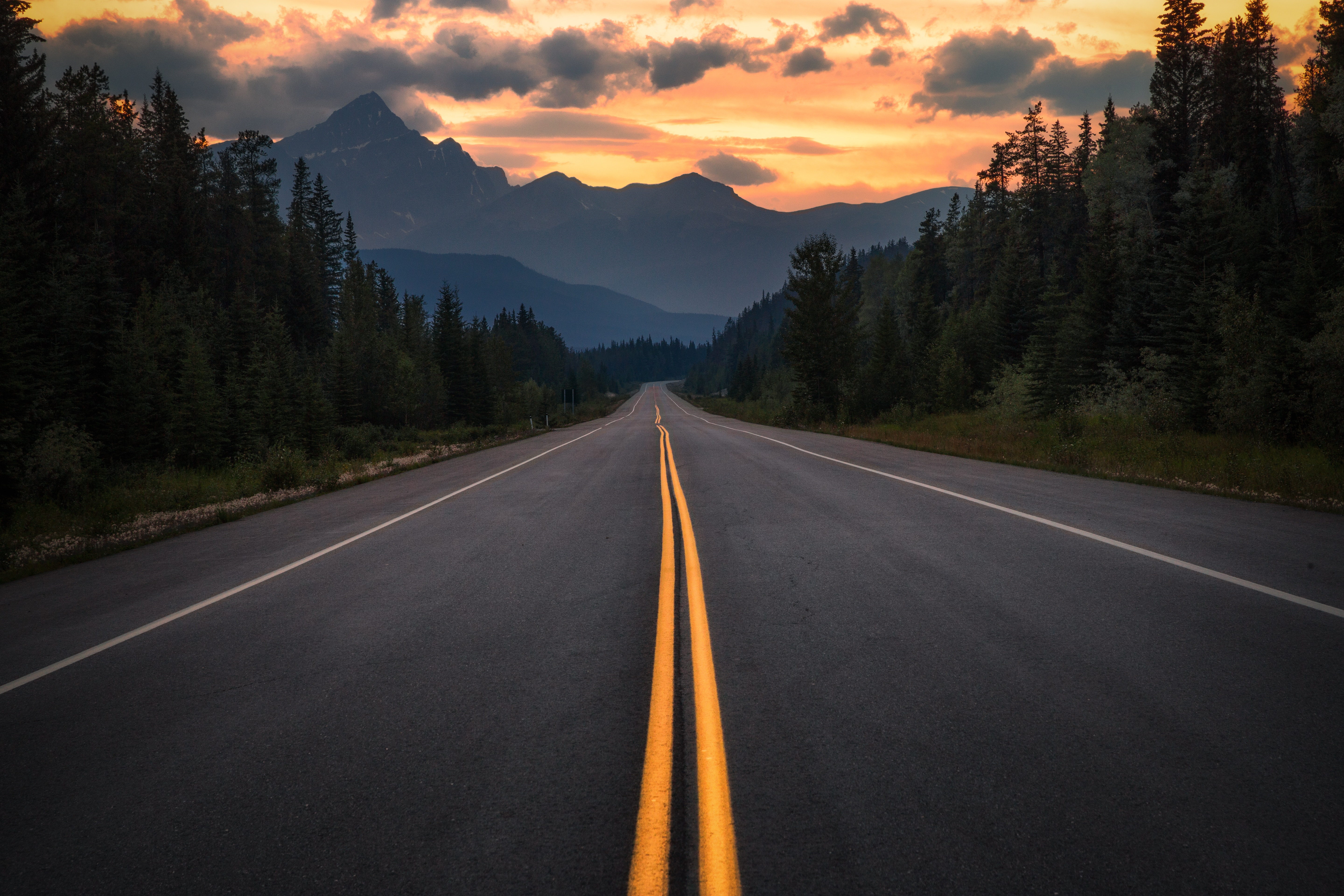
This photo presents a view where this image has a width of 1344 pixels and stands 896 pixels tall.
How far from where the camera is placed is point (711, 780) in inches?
117

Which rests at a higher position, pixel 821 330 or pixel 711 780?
pixel 821 330

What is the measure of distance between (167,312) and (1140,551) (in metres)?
38.9

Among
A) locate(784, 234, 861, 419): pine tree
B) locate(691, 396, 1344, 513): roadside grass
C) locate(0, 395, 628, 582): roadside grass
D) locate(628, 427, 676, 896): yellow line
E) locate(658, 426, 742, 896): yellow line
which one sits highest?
locate(784, 234, 861, 419): pine tree

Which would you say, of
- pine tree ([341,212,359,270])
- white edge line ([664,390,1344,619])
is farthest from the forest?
white edge line ([664,390,1344,619])

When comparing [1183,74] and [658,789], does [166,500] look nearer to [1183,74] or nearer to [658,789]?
[658,789]

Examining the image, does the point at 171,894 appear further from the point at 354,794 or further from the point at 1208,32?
the point at 1208,32

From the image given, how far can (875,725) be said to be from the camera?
3449mm

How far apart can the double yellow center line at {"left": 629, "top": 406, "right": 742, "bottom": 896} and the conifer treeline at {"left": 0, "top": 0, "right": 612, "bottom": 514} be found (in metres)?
14.8

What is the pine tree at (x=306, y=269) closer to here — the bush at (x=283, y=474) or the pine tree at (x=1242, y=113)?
the bush at (x=283, y=474)

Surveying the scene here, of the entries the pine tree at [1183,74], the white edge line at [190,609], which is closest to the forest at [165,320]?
the white edge line at [190,609]

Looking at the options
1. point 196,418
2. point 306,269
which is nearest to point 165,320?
point 196,418

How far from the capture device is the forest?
2205 centimetres

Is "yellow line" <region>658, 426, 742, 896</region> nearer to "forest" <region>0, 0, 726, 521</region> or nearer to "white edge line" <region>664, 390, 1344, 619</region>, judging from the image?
"white edge line" <region>664, 390, 1344, 619</region>

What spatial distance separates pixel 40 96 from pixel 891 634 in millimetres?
44659
